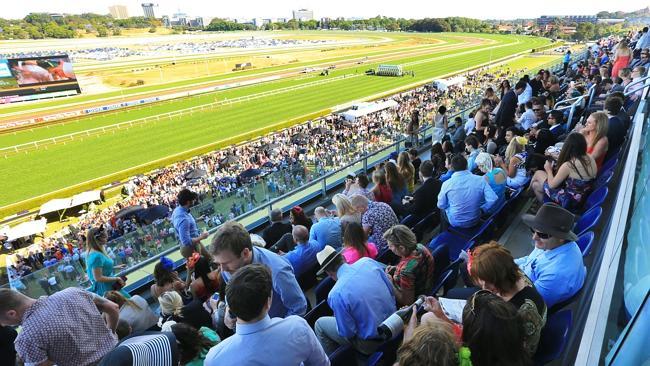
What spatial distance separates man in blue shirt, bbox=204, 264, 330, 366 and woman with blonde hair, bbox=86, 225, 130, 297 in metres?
2.96

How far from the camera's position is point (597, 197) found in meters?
3.68

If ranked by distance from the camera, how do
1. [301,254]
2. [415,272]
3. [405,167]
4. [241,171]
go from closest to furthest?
[415,272] → [301,254] → [405,167] → [241,171]

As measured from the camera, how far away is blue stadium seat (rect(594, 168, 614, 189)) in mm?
4027

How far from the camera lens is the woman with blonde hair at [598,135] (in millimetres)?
4180

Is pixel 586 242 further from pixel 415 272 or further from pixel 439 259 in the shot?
pixel 415 272

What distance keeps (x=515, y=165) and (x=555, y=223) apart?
275cm

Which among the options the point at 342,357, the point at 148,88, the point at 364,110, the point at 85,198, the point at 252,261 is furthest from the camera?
the point at 148,88

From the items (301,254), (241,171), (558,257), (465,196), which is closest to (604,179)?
(465,196)

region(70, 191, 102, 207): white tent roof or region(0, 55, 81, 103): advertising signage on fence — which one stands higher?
region(0, 55, 81, 103): advertising signage on fence

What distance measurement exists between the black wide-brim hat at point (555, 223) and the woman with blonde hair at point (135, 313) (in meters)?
3.21

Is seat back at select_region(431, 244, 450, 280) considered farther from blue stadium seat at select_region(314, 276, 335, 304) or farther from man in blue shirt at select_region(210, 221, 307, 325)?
man in blue shirt at select_region(210, 221, 307, 325)

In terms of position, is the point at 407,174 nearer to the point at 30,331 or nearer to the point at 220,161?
the point at 30,331

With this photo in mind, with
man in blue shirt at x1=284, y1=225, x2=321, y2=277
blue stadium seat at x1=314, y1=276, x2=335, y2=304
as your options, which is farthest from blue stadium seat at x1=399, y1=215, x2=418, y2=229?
blue stadium seat at x1=314, y1=276, x2=335, y2=304

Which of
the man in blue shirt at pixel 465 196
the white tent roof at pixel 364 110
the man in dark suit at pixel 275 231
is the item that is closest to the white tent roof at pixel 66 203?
the man in dark suit at pixel 275 231
